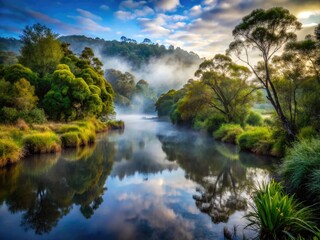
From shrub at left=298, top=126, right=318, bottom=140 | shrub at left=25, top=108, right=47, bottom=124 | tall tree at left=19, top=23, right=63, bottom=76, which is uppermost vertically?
tall tree at left=19, top=23, right=63, bottom=76

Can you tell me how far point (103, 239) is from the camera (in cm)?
661

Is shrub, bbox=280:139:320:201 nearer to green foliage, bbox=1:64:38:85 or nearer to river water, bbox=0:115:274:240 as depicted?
river water, bbox=0:115:274:240

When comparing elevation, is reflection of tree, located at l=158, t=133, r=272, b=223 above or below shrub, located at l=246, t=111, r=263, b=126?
below

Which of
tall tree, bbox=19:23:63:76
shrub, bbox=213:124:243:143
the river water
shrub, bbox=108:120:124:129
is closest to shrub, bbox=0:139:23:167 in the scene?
Result: the river water

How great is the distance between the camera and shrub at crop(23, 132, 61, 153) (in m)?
17.4

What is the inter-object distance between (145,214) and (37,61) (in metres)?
35.9

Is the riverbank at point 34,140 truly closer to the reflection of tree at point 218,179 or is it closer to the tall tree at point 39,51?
the reflection of tree at point 218,179

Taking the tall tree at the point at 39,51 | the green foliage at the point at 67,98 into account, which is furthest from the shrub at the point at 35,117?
the tall tree at the point at 39,51

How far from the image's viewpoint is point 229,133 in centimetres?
2703

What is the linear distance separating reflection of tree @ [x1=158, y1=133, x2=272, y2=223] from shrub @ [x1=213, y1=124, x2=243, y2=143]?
246 inches

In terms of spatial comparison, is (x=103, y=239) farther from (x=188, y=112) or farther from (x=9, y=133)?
(x=188, y=112)

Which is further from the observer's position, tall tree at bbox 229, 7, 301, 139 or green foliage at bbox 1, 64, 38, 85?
green foliage at bbox 1, 64, 38, 85

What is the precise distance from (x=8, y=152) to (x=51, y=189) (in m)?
5.20

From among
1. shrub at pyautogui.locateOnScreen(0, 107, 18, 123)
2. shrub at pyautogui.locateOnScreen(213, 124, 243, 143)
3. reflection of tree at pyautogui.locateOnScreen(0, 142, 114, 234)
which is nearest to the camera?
reflection of tree at pyautogui.locateOnScreen(0, 142, 114, 234)
